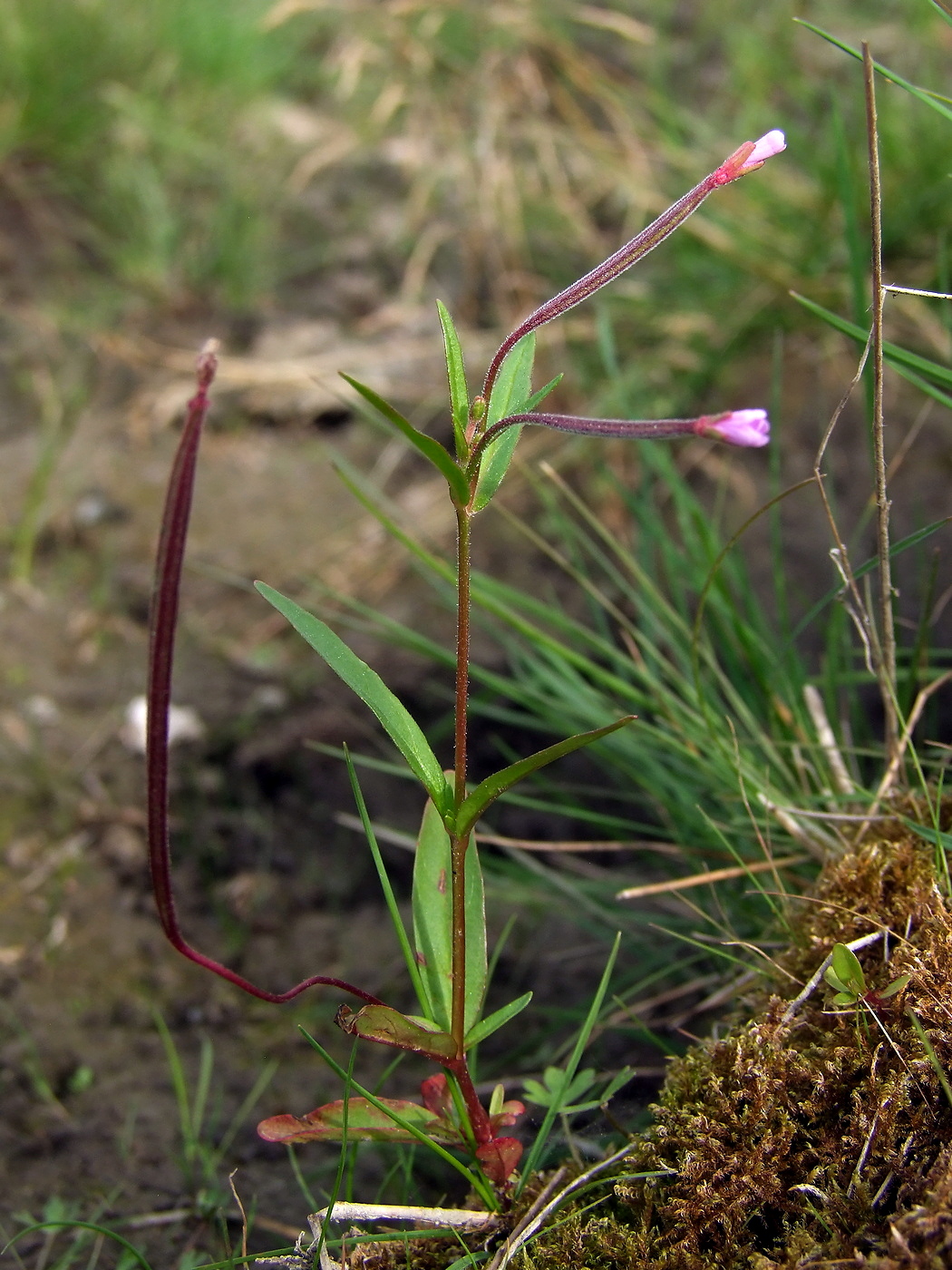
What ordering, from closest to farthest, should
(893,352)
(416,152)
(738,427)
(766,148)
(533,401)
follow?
(738,427) < (766,148) < (533,401) < (893,352) < (416,152)

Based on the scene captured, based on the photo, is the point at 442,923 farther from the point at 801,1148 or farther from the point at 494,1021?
the point at 801,1148

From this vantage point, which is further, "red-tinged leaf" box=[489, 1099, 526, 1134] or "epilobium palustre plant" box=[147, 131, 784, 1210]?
"red-tinged leaf" box=[489, 1099, 526, 1134]

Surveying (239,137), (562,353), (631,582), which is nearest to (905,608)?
(631,582)

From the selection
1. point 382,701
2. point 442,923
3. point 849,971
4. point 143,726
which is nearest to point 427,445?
point 382,701

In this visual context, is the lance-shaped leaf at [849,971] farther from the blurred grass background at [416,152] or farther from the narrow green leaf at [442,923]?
the blurred grass background at [416,152]

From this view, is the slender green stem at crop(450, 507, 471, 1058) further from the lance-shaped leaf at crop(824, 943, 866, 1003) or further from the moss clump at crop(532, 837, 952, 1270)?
the lance-shaped leaf at crop(824, 943, 866, 1003)

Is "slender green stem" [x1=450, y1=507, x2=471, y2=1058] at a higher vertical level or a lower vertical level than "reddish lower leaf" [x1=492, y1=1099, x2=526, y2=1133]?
higher

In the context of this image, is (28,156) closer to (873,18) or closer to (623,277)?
(623,277)

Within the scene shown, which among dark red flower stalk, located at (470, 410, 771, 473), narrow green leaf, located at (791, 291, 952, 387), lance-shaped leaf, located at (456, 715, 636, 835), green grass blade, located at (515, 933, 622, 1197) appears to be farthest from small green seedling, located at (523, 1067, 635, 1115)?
narrow green leaf, located at (791, 291, 952, 387)
